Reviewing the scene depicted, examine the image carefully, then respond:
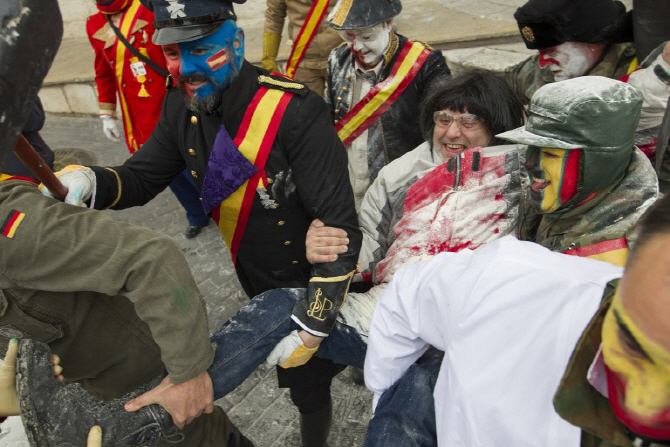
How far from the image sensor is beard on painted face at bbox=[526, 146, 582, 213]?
6.22 ft

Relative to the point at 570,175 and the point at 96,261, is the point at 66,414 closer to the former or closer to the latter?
the point at 96,261

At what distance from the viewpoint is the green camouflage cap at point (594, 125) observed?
1837 millimetres

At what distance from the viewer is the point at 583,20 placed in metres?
2.65

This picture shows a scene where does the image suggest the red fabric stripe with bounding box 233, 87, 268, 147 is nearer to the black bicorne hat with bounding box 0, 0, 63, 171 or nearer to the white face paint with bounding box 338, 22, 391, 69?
the white face paint with bounding box 338, 22, 391, 69

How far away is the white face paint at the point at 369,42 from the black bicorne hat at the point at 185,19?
1098 mm

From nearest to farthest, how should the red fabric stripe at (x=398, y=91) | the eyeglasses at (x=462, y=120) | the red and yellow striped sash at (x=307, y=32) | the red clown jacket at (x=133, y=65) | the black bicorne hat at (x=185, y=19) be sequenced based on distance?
the black bicorne hat at (x=185, y=19)
the eyeglasses at (x=462, y=120)
the red fabric stripe at (x=398, y=91)
the red clown jacket at (x=133, y=65)
the red and yellow striped sash at (x=307, y=32)

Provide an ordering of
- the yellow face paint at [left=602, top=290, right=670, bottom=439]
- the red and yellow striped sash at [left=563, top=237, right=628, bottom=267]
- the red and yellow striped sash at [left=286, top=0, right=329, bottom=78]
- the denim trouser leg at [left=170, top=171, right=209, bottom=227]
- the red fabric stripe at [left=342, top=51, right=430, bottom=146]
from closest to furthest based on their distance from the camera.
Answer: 1. the yellow face paint at [left=602, top=290, right=670, bottom=439]
2. the red and yellow striped sash at [left=563, top=237, right=628, bottom=267]
3. the red fabric stripe at [left=342, top=51, right=430, bottom=146]
4. the red and yellow striped sash at [left=286, top=0, right=329, bottom=78]
5. the denim trouser leg at [left=170, top=171, right=209, bottom=227]

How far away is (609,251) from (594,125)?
0.42 meters

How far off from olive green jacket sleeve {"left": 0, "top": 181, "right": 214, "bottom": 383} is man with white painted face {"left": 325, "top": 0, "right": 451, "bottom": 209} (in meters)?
1.64

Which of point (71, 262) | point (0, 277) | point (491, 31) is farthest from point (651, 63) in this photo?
point (491, 31)

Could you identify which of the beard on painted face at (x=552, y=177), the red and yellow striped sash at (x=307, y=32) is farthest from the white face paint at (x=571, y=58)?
the red and yellow striped sash at (x=307, y=32)

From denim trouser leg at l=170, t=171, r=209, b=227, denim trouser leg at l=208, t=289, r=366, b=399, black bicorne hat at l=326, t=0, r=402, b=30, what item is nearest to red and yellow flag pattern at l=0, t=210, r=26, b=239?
denim trouser leg at l=208, t=289, r=366, b=399

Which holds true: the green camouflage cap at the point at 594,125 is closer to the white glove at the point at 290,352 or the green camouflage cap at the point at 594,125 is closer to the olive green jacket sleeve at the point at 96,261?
the white glove at the point at 290,352

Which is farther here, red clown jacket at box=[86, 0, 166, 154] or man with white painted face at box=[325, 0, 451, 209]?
red clown jacket at box=[86, 0, 166, 154]
